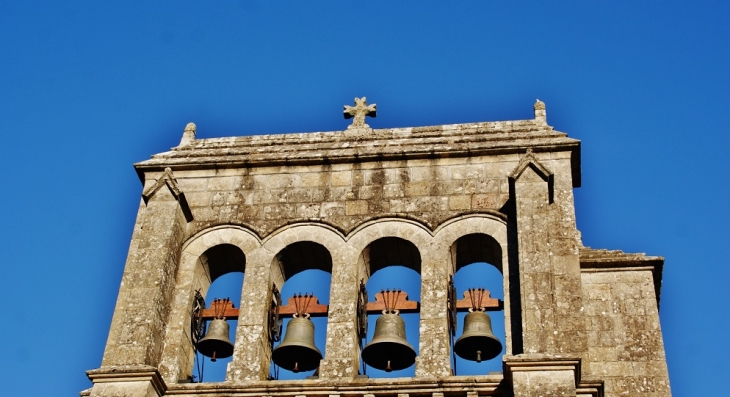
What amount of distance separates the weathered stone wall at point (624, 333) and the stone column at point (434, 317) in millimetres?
1881

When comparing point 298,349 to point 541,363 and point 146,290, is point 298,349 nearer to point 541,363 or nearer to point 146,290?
point 146,290

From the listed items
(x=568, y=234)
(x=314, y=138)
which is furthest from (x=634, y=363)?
(x=314, y=138)

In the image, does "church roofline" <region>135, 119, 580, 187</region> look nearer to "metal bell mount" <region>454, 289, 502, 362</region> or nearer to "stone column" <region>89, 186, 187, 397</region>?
"stone column" <region>89, 186, 187, 397</region>

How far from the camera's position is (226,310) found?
63.2 feet

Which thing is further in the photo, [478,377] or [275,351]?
[275,351]

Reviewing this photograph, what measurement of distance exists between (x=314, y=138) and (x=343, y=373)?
493 cm

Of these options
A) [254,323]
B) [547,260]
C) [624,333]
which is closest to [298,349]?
[254,323]

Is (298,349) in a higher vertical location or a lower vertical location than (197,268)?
lower

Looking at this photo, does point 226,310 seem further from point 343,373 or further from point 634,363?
point 634,363

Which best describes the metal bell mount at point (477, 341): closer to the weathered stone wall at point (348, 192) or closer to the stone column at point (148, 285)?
the weathered stone wall at point (348, 192)

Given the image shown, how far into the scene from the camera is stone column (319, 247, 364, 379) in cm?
1761

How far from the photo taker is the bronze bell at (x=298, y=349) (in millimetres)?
18297

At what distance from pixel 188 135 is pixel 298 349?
4.96 metres

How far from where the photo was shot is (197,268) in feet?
64.0
